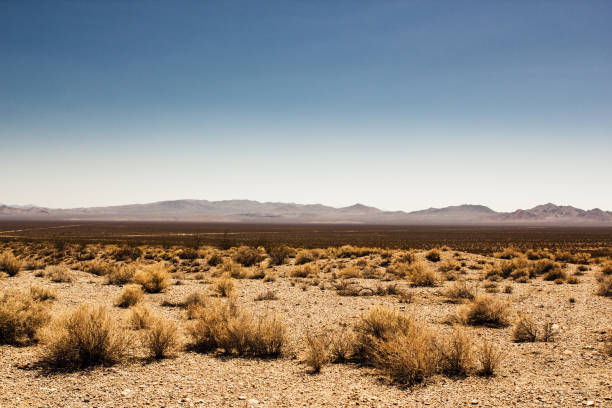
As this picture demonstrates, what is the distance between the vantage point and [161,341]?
8.84 meters

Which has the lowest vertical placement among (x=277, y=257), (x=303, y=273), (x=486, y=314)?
(x=303, y=273)

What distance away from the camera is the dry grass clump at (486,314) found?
1205 cm

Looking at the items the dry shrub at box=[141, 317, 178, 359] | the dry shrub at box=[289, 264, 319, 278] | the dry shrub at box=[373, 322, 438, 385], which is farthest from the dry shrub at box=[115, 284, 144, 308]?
the dry shrub at box=[289, 264, 319, 278]

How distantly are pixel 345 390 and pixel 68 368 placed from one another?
208 inches

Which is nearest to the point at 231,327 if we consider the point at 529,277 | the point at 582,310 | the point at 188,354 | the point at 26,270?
the point at 188,354

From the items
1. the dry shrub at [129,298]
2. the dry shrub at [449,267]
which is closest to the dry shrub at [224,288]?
the dry shrub at [129,298]

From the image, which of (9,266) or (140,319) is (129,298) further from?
(9,266)

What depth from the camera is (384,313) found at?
9.70m

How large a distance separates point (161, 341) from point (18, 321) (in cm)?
362

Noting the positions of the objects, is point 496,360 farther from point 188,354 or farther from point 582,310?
point 582,310

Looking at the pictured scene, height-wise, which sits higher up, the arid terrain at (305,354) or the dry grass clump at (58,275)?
the arid terrain at (305,354)

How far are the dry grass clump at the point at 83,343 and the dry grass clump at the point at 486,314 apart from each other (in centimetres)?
929

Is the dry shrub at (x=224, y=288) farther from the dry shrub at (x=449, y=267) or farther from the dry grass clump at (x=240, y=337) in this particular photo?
the dry shrub at (x=449, y=267)

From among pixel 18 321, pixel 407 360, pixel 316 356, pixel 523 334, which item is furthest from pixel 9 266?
pixel 523 334
